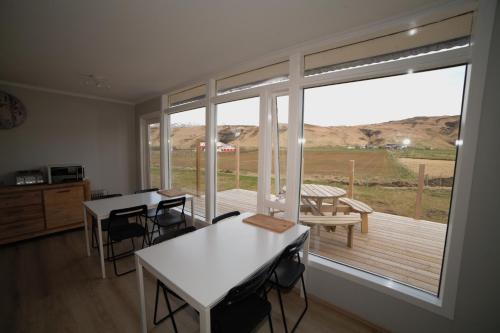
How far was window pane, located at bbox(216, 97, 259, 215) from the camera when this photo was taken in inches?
106

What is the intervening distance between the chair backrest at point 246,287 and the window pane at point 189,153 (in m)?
2.35

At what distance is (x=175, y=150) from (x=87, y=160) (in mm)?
1913

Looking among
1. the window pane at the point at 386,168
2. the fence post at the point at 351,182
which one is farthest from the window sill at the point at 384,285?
→ the fence post at the point at 351,182

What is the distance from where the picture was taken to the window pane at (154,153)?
14.6ft

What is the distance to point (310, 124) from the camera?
2.20 metres

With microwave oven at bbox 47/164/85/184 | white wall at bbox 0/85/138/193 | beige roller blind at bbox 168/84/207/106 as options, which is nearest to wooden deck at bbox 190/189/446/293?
beige roller blind at bbox 168/84/207/106

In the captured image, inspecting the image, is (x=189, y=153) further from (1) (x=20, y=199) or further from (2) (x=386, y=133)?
(2) (x=386, y=133)

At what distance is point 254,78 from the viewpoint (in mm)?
2617

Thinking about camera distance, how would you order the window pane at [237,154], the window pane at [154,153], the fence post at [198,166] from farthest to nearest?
the window pane at [154,153] < the fence post at [198,166] < the window pane at [237,154]

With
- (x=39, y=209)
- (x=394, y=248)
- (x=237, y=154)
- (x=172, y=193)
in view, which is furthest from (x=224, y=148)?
(x=39, y=209)

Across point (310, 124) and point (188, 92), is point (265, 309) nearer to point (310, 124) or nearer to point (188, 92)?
point (310, 124)

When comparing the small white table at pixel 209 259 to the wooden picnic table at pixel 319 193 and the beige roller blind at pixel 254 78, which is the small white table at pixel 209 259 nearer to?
the wooden picnic table at pixel 319 193

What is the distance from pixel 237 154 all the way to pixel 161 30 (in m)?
1.71

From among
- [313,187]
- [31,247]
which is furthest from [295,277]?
[31,247]
